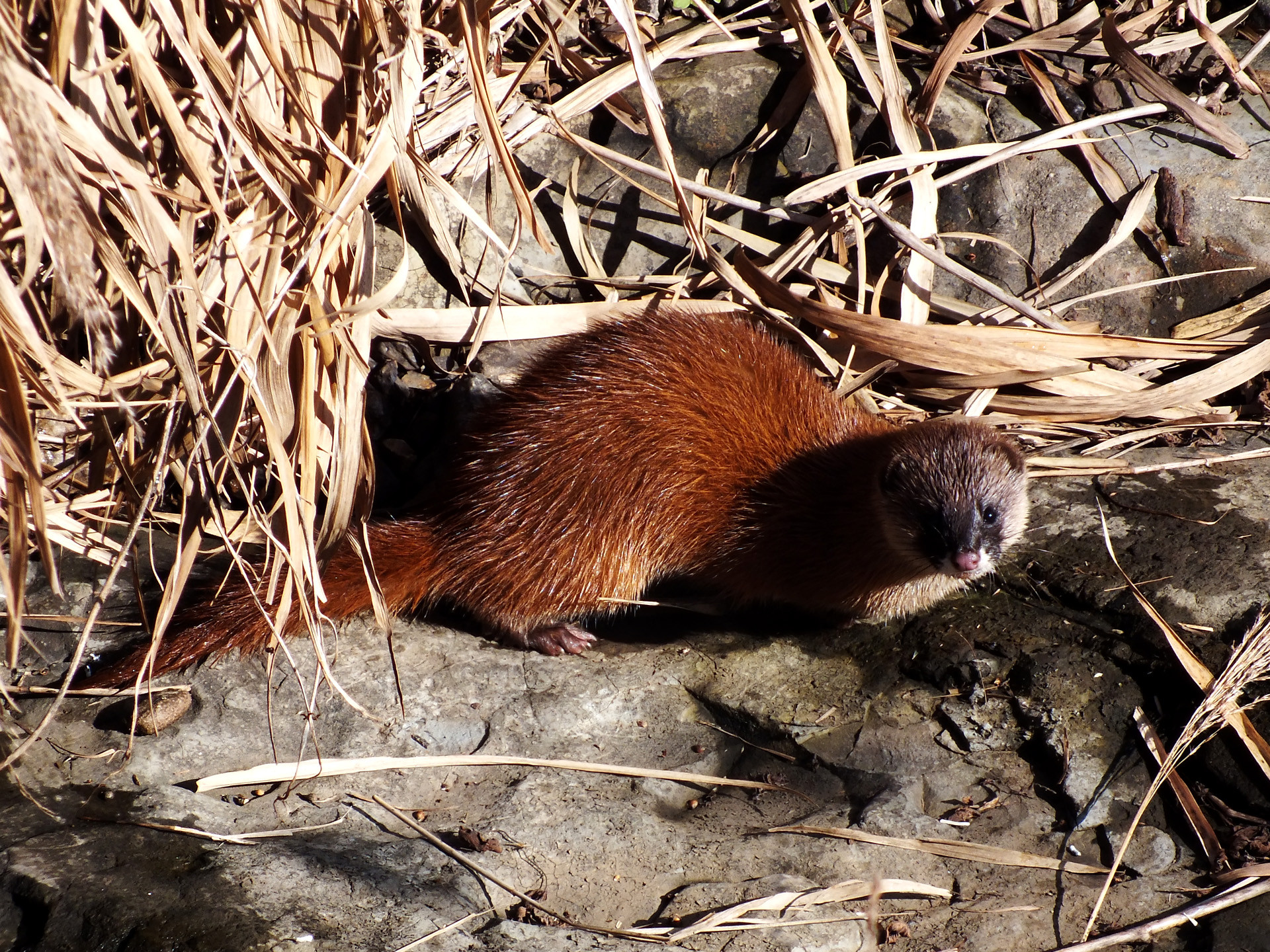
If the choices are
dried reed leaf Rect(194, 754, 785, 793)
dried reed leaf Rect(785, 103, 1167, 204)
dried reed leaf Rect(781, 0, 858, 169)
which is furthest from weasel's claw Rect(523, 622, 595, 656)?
dried reed leaf Rect(781, 0, 858, 169)

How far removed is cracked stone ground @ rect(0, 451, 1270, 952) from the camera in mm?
2377

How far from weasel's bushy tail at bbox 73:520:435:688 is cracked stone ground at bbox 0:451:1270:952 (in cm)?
11

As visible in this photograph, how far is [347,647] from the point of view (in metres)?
3.39

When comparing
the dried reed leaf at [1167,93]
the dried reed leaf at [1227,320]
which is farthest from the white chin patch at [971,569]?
the dried reed leaf at [1167,93]

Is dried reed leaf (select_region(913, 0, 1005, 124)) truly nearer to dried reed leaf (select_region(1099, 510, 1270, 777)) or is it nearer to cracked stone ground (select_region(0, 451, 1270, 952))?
cracked stone ground (select_region(0, 451, 1270, 952))

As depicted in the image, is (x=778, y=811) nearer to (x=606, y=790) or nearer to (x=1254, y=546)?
(x=606, y=790)

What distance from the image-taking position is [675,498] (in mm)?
3621

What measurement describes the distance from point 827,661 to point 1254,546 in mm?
1417

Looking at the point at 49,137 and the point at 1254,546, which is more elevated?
the point at 49,137

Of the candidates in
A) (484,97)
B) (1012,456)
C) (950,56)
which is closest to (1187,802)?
(1012,456)

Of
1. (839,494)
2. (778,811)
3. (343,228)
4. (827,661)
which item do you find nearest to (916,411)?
(839,494)

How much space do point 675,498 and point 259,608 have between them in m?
1.46

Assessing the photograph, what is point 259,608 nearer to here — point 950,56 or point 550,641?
point 550,641

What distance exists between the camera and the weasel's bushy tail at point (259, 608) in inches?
120
